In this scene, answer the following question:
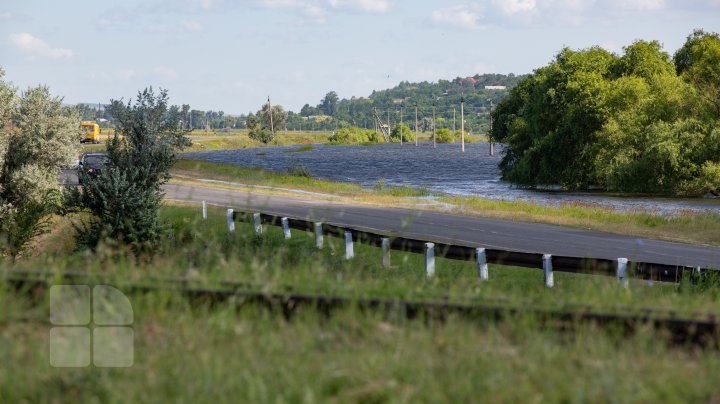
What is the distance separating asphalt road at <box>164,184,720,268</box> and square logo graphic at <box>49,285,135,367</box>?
647 inches

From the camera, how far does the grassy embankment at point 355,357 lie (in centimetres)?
489

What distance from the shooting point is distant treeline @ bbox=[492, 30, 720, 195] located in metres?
58.2

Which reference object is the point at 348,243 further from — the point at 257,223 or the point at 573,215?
the point at 573,215

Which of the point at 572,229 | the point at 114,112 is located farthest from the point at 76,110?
the point at 572,229

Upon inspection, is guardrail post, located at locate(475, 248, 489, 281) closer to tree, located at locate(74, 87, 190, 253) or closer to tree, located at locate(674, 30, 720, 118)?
tree, located at locate(74, 87, 190, 253)

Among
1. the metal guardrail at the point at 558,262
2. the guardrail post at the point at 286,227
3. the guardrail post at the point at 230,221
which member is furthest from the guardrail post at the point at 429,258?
the guardrail post at the point at 230,221

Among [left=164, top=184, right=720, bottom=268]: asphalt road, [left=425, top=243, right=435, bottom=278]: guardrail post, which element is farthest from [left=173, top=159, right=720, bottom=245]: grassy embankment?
[left=425, top=243, right=435, bottom=278]: guardrail post

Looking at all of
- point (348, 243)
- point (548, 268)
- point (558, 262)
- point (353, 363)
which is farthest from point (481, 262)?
point (353, 363)

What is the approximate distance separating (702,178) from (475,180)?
32.5 metres

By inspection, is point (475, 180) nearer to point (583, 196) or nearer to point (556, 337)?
point (583, 196)

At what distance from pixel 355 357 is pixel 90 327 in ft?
6.68

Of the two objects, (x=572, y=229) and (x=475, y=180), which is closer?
(x=572, y=229)

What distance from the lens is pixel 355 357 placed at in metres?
5.45

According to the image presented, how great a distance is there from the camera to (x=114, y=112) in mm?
28797
